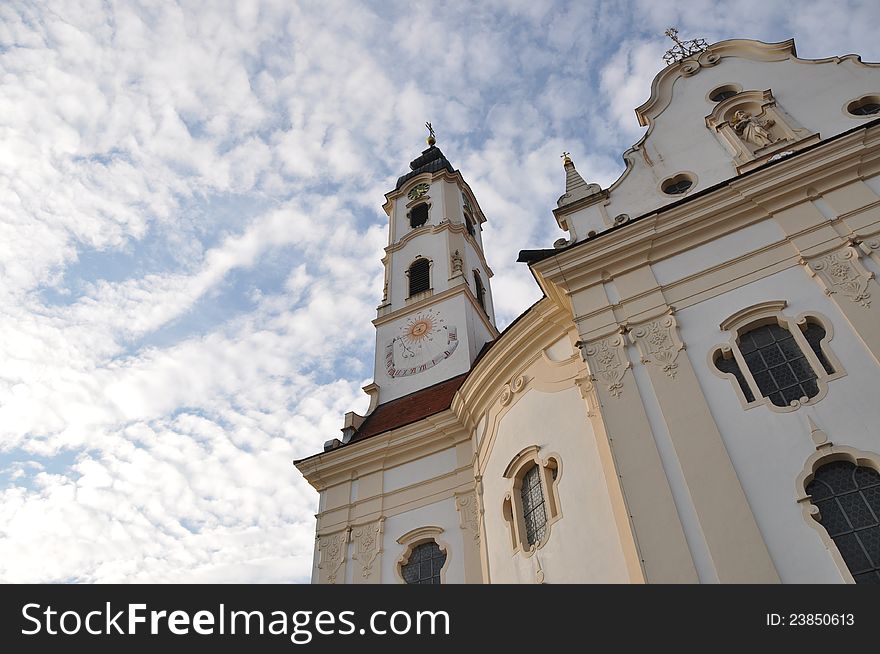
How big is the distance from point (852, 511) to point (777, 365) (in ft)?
8.87

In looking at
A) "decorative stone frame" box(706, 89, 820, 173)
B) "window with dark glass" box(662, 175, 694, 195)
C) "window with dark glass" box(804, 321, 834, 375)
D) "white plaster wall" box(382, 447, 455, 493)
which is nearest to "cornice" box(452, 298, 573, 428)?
"white plaster wall" box(382, 447, 455, 493)

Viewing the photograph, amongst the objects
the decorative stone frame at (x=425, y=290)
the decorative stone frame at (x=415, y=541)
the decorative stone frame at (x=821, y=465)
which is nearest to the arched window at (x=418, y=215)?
the decorative stone frame at (x=425, y=290)

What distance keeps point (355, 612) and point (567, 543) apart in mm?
5038

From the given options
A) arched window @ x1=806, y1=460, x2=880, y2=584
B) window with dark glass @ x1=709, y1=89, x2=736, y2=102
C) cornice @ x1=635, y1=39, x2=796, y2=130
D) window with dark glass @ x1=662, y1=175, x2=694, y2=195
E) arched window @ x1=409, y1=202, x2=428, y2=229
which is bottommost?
arched window @ x1=806, y1=460, x2=880, y2=584

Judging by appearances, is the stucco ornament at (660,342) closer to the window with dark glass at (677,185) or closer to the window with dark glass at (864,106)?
the window with dark glass at (677,185)

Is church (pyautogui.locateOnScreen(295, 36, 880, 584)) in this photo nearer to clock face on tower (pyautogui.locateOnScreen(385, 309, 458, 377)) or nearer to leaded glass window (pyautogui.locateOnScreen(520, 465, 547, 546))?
leaded glass window (pyautogui.locateOnScreen(520, 465, 547, 546))

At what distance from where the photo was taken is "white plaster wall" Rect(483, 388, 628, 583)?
38.1 ft

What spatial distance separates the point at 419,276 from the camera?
29766mm

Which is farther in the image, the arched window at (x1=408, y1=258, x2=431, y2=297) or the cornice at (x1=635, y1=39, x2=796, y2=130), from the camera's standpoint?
the arched window at (x1=408, y1=258, x2=431, y2=297)

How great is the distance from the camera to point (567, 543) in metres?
12.2

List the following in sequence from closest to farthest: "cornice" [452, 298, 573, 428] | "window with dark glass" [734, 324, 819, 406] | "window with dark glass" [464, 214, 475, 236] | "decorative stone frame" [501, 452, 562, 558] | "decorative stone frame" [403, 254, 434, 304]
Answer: "window with dark glass" [734, 324, 819, 406] < "decorative stone frame" [501, 452, 562, 558] < "cornice" [452, 298, 573, 428] < "decorative stone frame" [403, 254, 434, 304] < "window with dark glass" [464, 214, 475, 236]

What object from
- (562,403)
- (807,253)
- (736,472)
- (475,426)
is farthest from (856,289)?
(475,426)

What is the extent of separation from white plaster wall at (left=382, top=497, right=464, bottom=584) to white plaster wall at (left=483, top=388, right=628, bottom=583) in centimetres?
134

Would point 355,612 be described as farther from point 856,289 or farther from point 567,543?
point 856,289
